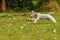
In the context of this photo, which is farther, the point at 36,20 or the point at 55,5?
the point at 55,5

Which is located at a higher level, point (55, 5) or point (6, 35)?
point (6, 35)

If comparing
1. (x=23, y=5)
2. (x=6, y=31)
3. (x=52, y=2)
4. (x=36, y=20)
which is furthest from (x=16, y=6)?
(x=6, y=31)

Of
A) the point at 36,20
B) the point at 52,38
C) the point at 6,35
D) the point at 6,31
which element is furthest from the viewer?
the point at 36,20

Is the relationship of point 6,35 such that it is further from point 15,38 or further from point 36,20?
point 36,20

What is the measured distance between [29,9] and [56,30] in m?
7.55

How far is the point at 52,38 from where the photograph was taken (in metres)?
6.96

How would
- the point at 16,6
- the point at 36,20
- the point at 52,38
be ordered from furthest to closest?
1. the point at 16,6
2. the point at 36,20
3. the point at 52,38

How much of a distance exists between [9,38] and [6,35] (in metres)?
0.41

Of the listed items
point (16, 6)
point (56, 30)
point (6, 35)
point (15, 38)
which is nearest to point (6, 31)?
point (6, 35)

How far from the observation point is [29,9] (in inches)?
609

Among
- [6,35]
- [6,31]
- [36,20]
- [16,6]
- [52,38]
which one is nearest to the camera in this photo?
[52,38]

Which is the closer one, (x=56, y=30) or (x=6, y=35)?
(x=6, y=35)

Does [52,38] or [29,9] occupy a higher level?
[52,38]

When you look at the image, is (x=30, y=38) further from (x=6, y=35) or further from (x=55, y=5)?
(x=55, y=5)
